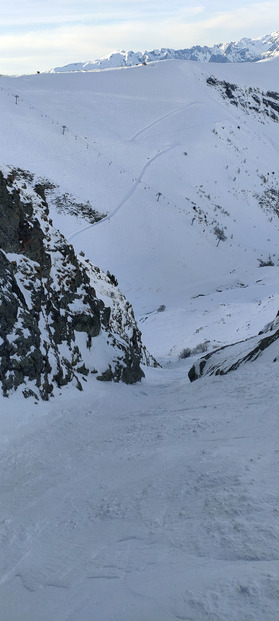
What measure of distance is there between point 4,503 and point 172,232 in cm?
4261

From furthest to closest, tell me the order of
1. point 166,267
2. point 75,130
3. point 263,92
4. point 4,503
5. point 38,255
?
1. point 263,92
2. point 75,130
3. point 166,267
4. point 38,255
5. point 4,503

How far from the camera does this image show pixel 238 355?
12852 mm

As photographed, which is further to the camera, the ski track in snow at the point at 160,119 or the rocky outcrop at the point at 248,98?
the rocky outcrop at the point at 248,98

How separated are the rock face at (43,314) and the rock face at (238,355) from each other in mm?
2582

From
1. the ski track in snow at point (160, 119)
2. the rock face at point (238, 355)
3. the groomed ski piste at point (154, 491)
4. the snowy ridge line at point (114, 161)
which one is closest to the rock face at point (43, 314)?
the groomed ski piste at point (154, 491)

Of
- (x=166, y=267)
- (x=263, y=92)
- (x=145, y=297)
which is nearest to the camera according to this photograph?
(x=145, y=297)

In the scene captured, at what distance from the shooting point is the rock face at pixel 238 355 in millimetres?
11355

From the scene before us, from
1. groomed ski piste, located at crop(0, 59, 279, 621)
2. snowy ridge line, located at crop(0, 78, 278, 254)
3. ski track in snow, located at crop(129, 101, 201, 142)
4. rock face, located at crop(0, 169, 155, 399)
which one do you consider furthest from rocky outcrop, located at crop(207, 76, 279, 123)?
rock face, located at crop(0, 169, 155, 399)

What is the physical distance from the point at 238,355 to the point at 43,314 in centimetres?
550

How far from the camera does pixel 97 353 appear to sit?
48.2ft

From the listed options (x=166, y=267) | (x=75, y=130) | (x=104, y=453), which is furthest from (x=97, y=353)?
(x=75, y=130)

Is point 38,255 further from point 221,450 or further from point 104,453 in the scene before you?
point 221,450

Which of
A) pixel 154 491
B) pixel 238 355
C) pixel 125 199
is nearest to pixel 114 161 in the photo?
pixel 125 199

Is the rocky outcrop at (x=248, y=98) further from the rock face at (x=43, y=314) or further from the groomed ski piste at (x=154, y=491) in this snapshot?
the rock face at (x=43, y=314)
